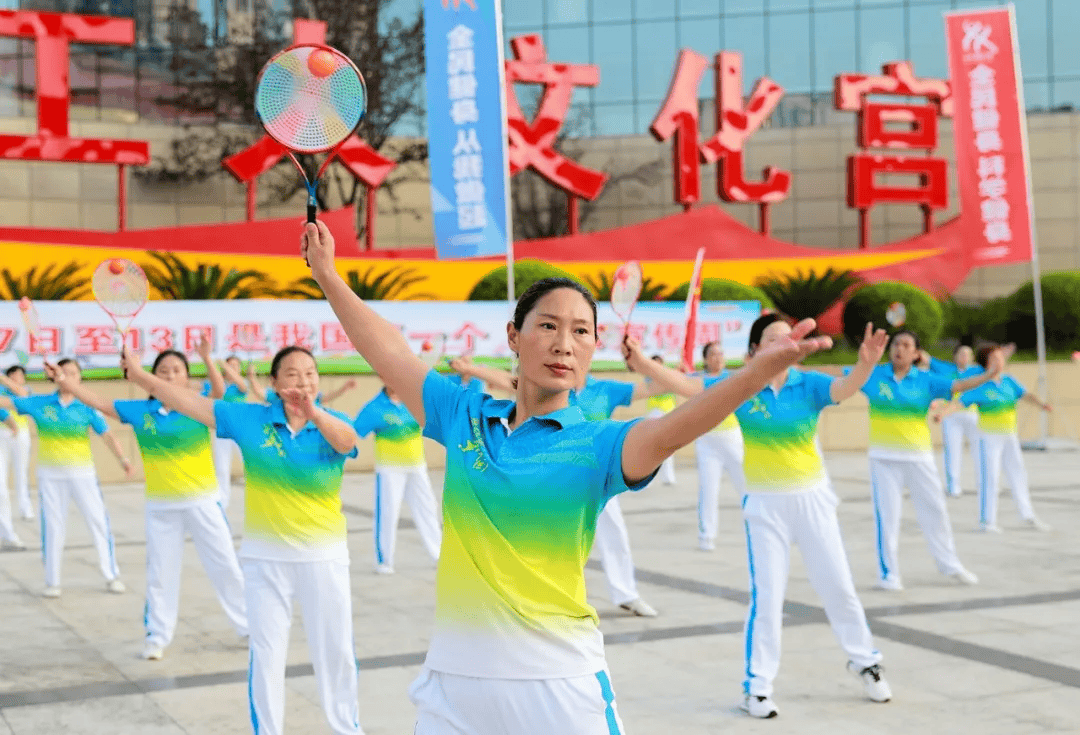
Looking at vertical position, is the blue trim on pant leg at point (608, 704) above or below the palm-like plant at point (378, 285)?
below

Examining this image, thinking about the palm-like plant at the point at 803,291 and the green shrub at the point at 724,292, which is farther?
the palm-like plant at the point at 803,291

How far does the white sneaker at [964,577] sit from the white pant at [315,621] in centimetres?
671

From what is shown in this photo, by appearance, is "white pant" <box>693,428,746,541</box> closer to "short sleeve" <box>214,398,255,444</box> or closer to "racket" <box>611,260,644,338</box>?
"racket" <box>611,260,644,338</box>

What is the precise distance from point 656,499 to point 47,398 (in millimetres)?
9551

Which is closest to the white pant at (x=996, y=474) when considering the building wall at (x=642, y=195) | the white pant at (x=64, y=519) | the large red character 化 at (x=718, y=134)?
the white pant at (x=64, y=519)

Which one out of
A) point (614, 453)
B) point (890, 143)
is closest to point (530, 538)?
point (614, 453)

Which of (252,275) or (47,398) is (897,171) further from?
(47,398)

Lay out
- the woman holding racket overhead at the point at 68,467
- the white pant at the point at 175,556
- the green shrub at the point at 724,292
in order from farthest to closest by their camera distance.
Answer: the green shrub at the point at 724,292, the woman holding racket overhead at the point at 68,467, the white pant at the point at 175,556

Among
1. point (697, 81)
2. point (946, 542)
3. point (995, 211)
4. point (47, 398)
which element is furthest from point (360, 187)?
point (946, 542)

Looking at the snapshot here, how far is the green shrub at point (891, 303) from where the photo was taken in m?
27.6

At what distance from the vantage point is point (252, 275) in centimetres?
2391

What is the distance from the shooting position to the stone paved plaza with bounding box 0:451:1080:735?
720 cm

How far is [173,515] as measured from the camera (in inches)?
354

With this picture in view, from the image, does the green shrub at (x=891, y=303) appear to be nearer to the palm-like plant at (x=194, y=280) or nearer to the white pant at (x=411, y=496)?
the palm-like plant at (x=194, y=280)
